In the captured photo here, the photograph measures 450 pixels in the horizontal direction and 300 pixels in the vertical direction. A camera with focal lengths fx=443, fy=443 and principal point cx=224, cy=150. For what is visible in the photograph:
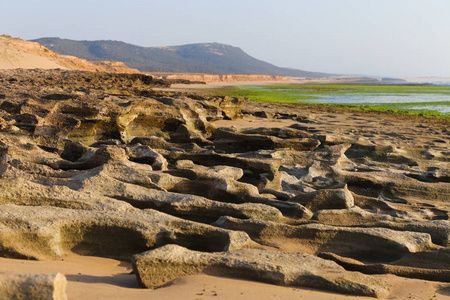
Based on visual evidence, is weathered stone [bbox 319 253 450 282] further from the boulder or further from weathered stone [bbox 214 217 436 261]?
the boulder

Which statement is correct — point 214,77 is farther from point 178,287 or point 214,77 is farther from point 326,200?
point 178,287

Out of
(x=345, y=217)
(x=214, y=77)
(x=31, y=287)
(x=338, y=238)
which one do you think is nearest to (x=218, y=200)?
(x=345, y=217)

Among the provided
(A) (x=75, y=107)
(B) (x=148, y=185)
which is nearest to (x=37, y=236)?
(B) (x=148, y=185)

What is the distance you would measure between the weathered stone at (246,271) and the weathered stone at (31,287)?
793mm

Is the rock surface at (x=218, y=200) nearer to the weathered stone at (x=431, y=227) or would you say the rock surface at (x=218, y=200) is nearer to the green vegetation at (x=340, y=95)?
the weathered stone at (x=431, y=227)

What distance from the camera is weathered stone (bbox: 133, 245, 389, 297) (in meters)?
3.21

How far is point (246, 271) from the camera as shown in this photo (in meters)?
3.31

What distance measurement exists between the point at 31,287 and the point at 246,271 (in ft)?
4.94

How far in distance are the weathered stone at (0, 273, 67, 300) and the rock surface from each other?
803mm

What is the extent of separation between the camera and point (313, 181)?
23.4 ft

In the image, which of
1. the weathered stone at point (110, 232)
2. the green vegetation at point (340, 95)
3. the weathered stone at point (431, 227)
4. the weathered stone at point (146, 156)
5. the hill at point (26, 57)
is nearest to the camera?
the weathered stone at point (110, 232)

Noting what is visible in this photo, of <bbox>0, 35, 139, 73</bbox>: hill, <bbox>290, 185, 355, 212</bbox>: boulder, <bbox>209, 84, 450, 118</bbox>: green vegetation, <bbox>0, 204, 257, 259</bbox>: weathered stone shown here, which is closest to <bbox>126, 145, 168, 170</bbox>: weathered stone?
<bbox>290, 185, 355, 212</bbox>: boulder

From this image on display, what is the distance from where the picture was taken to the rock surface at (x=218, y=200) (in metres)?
3.74

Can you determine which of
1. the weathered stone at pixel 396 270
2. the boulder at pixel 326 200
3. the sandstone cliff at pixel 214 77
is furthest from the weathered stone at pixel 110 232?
the sandstone cliff at pixel 214 77
